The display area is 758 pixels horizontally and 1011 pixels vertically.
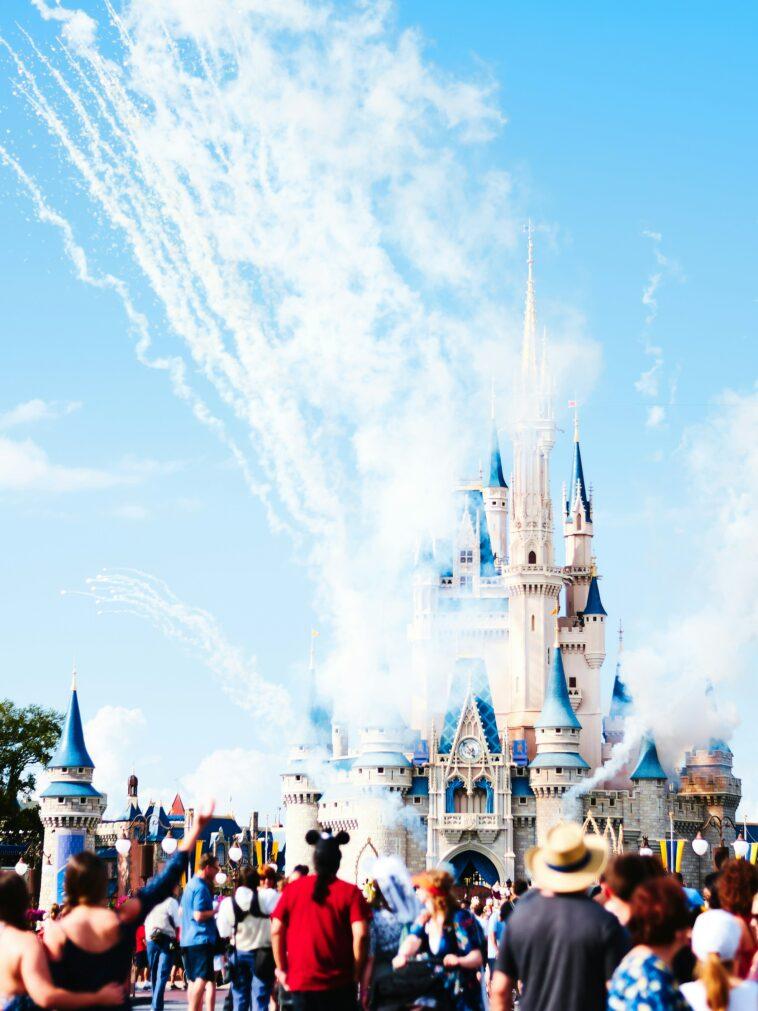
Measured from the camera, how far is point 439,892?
1236 centimetres

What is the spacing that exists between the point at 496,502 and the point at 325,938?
286 feet

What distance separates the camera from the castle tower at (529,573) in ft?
299

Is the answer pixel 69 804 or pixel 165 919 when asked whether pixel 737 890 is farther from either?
pixel 69 804

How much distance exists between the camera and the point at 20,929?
9547mm

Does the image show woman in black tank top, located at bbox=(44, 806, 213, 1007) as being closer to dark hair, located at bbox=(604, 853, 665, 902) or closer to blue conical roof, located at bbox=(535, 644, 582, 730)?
dark hair, located at bbox=(604, 853, 665, 902)

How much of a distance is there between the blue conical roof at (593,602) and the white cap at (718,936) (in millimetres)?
85606

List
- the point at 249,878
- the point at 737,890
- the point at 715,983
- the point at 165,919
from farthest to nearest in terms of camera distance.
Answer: the point at 165,919, the point at 249,878, the point at 737,890, the point at 715,983

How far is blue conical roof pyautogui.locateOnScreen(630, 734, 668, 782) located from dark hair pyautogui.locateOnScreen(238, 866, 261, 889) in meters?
70.2

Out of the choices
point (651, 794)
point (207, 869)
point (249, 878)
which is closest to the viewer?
point (249, 878)

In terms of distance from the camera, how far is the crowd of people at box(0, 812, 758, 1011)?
8773 mm

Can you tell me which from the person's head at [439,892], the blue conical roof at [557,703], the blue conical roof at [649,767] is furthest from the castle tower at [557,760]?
the person's head at [439,892]

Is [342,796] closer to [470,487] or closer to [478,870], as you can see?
[478,870]

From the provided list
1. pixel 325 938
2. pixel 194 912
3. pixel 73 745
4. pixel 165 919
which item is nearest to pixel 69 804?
pixel 73 745

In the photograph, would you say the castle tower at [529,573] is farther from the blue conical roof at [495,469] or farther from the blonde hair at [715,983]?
the blonde hair at [715,983]
